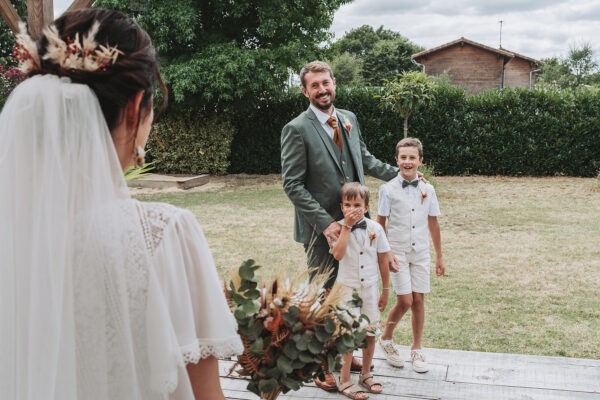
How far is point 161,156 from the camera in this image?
16250 mm

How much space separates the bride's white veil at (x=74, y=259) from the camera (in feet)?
3.77

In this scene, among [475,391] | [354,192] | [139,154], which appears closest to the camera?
[139,154]

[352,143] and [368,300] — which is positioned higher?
[352,143]

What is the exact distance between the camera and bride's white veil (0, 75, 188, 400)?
1.15m

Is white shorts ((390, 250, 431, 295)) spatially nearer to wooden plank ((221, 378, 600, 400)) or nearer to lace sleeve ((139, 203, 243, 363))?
wooden plank ((221, 378, 600, 400))

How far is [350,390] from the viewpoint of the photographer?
3.15 metres

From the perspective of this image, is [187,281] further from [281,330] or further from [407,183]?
[407,183]

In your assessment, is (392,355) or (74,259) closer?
(74,259)

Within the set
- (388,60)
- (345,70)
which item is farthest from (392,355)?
(388,60)

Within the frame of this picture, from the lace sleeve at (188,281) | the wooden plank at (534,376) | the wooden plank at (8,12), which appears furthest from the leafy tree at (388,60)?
the lace sleeve at (188,281)

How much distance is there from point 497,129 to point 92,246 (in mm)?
15250

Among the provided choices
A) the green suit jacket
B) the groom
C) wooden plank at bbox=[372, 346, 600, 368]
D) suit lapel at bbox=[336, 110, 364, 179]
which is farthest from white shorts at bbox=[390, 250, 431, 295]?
suit lapel at bbox=[336, 110, 364, 179]

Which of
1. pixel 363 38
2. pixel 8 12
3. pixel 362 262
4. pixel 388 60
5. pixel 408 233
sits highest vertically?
pixel 363 38

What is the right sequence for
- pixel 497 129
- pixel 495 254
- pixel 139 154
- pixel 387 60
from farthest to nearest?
pixel 387 60 → pixel 497 129 → pixel 495 254 → pixel 139 154
